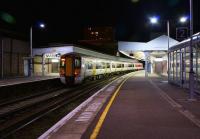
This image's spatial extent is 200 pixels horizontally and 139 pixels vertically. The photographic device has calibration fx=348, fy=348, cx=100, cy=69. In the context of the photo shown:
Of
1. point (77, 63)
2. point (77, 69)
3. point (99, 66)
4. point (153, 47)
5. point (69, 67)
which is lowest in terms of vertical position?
point (77, 69)

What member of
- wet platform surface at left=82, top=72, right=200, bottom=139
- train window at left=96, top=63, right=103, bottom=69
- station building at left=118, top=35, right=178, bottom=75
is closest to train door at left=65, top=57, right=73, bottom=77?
train window at left=96, top=63, right=103, bottom=69

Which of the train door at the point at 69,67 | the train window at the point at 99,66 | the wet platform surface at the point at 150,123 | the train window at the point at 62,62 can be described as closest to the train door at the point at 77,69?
the train door at the point at 69,67

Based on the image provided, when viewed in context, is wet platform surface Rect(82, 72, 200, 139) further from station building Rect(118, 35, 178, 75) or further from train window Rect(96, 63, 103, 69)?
station building Rect(118, 35, 178, 75)

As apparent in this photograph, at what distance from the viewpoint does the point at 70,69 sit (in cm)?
3081

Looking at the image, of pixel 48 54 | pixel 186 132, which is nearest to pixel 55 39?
pixel 48 54

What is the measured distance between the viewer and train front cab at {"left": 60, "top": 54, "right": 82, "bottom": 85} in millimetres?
30734

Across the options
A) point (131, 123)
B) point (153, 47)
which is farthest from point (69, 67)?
point (153, 47)

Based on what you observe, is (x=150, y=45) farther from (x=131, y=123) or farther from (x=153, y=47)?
(x=131, y=123)

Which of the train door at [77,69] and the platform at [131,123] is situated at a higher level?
the train door at [77,69]

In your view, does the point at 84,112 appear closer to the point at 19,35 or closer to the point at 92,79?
the point at 92,79

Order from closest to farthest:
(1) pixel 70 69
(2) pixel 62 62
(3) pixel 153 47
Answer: (1) pixel 70 69, (2) pixel 62 62, (3) pixel 153 47

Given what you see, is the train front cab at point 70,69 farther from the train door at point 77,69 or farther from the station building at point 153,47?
the station building at point 153,47

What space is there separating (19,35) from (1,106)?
36519mm

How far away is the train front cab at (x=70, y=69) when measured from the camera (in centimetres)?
3073
